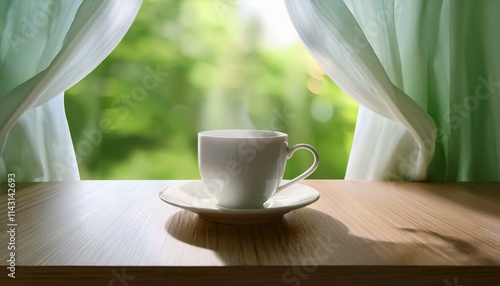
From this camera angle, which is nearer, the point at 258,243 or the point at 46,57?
the point at 258,243

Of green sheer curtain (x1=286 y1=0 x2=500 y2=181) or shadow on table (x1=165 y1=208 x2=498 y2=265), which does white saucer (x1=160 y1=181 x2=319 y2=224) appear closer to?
shadow on table (x1=165 y1=208 x2=498 y2=265)

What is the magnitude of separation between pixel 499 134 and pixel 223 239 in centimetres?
81

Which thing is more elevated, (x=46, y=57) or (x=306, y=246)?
(x=46, y=57)

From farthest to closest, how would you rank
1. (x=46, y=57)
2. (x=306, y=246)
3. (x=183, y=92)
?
(x=183, y=92), (x=46, y=57), (x=306, y=246)

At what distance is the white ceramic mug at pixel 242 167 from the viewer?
2.10 ft

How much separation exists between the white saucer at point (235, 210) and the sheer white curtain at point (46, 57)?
409 mm

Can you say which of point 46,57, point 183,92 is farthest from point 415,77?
point 46,57

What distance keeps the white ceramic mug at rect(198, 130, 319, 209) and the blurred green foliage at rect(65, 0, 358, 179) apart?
513mm

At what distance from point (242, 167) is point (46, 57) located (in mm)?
597

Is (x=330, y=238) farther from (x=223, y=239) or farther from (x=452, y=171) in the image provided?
(x=452, y=171)

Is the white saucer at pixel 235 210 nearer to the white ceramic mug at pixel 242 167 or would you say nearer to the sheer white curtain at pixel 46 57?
the white ceramic mug at pixel 242 167

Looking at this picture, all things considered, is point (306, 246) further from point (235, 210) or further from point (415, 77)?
point (415, 77)

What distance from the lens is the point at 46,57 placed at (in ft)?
3.23
